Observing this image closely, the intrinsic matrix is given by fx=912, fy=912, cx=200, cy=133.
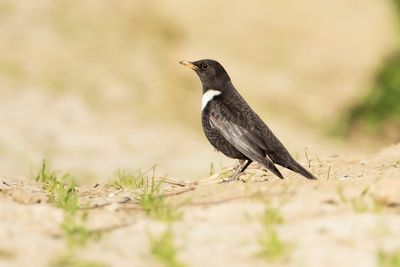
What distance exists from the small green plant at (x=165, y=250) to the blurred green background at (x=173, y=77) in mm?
7485

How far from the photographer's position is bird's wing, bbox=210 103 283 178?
783 centimetres

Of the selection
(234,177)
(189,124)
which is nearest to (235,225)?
(234,177)

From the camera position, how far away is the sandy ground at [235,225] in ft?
17.2

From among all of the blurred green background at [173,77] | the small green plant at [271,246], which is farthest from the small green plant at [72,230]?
the blurred green background at [173,77]

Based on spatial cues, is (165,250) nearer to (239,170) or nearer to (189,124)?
(239,170)

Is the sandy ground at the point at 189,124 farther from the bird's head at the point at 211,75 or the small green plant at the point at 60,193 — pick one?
the bird's head at the point at 211,75

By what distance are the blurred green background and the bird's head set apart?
13.8 ft

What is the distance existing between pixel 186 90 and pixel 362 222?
12.8 metres

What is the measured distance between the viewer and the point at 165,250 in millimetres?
5285

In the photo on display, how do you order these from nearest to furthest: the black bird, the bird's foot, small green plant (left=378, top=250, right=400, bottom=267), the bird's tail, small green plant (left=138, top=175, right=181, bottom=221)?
small green plant (left=378, top=250, right=400, bottom=267) → small green plant (left=138, top=175, right=181, bottom=221) → the bird's tail → the black bird → the bird's foot

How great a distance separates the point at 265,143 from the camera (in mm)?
7910

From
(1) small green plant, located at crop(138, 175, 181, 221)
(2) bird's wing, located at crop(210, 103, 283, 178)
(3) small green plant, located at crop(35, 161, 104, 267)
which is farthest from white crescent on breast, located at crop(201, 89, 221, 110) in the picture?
(1) small green plant, located at crop(138, 175, 181, 221)

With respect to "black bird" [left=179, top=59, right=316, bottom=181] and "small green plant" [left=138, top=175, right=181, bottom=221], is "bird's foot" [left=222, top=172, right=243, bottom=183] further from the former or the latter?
"small green plant" [left=138, top=175, right=181, bottom=221]

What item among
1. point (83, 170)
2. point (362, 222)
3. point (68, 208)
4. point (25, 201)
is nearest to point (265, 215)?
point (362, 222)
